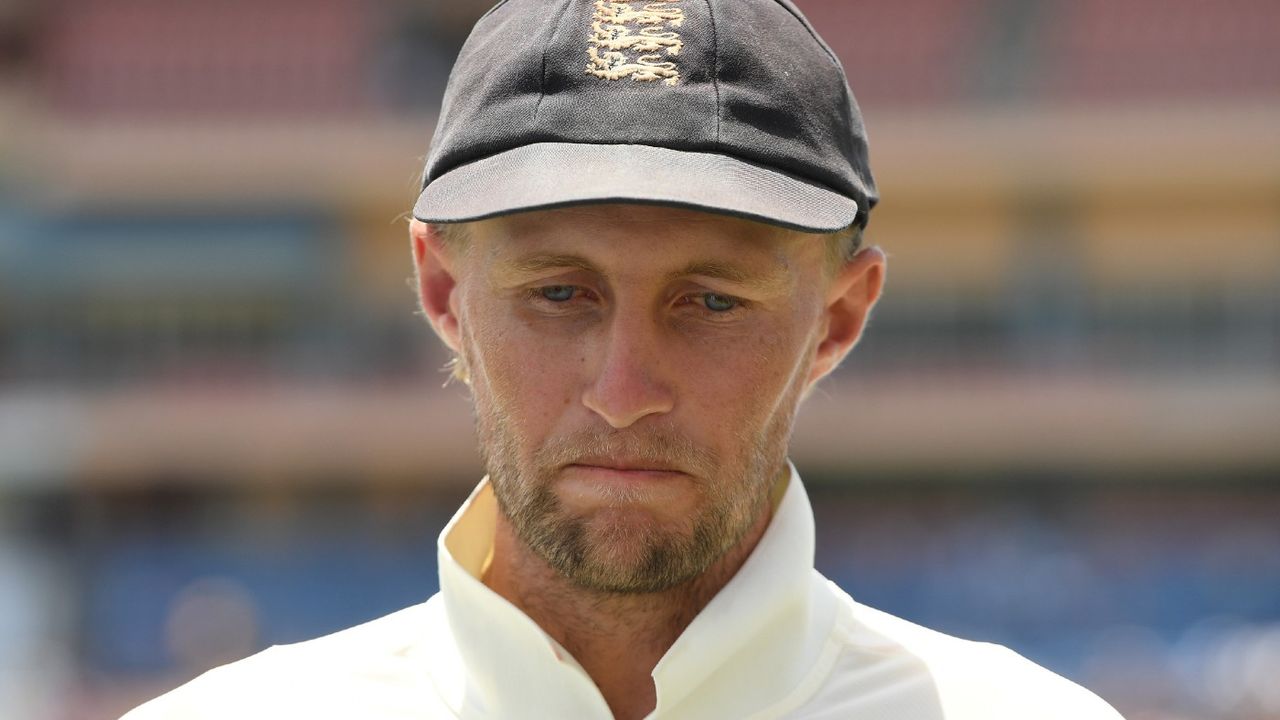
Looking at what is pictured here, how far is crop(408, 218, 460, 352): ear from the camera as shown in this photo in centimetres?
208

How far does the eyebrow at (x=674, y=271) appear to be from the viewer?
181 cm

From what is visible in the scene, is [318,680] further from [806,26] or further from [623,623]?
[806,26]

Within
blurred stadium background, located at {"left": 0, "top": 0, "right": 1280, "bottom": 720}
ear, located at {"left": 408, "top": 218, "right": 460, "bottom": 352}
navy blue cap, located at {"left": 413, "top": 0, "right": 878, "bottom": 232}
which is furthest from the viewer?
blurred stadium background, located at {"left": 0, "top": 0, "right": 1280, "bottom": 720}

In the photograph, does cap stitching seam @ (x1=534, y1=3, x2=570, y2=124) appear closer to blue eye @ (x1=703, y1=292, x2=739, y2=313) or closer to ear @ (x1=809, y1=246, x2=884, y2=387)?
blue eye @ (x1=703, y1=292, x2=739, y2=313)

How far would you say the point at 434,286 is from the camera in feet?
6.93

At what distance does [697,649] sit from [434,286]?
57 centimetres

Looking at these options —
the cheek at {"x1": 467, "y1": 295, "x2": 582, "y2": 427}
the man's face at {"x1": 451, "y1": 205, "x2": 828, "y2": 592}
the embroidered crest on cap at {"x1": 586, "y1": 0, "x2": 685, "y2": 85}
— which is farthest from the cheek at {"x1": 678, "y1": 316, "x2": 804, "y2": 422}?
the embroidered crest on cap at {"x1": 586, "y1": 0, "x2": 685, "y2": 85}

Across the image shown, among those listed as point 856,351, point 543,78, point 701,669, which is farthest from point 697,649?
point 856,351

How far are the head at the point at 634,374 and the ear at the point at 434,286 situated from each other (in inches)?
6.1

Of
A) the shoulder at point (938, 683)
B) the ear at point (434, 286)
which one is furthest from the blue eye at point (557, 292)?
the shoulder at point (938, 683)

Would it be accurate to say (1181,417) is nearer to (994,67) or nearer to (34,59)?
(994,67)

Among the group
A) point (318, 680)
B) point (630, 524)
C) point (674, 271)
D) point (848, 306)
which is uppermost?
point (674, 271)

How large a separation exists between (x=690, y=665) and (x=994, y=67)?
73.9 feet

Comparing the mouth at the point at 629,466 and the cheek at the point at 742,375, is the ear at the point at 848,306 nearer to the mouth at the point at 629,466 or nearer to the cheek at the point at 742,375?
the cheek at the point at 742,375
